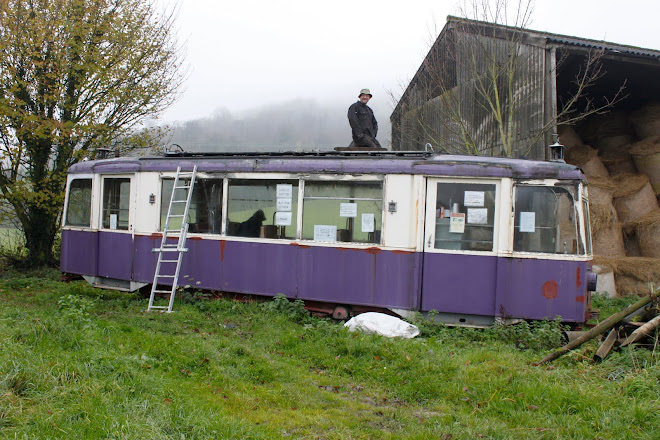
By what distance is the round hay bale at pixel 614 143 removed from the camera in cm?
1530

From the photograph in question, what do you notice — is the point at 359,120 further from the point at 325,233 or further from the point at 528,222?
the point at 528,222

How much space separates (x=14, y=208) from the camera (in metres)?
13.9

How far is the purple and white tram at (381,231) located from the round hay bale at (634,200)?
6.92 meters

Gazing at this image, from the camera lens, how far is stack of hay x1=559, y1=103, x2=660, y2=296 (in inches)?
467

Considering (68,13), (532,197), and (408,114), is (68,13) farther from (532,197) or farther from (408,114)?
(532,197)

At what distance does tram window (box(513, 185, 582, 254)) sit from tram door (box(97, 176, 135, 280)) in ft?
22.0

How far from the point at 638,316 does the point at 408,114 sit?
1246 cm

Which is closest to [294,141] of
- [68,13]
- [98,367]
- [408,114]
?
[408,114]

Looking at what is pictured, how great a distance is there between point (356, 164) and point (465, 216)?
1.84 meters

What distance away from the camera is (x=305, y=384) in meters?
5.33

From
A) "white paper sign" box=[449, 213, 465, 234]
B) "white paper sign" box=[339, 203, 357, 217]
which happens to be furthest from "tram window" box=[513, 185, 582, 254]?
"white paper sign" box=[339, 203, 357, 217]

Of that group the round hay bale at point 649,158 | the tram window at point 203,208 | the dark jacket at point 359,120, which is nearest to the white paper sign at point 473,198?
the dark jacket at point 359,120

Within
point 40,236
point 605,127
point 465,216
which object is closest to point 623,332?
point 465,216

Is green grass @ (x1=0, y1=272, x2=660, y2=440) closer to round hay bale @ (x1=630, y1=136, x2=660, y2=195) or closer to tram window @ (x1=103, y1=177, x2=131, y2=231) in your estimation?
tram window @ (x1=103, y1=177, x2=131, y2=231)
